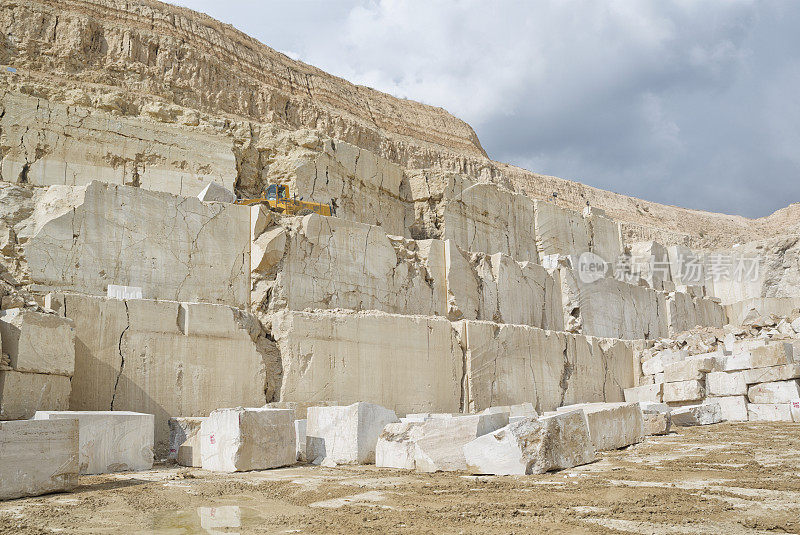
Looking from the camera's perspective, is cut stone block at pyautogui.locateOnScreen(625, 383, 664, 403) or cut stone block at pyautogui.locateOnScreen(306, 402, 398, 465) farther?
cut stone block at pyautogui.locateOnScreen(625, 383, 664, 403)

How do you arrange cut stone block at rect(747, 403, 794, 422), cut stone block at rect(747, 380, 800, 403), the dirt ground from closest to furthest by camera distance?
the dirt ground, cut stone block at rect(747, 403, 794, 422), cut stone block at rect(747, 380, 800, 403)

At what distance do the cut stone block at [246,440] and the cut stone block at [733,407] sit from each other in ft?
27.8

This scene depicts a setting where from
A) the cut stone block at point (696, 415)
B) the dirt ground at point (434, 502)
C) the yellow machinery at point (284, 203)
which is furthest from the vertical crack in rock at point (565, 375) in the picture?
the dirt ground at point (434, 502)

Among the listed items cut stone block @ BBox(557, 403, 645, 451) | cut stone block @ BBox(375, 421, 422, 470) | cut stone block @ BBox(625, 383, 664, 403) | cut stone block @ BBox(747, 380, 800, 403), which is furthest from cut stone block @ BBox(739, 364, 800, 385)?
cut stone block @ BBox(375, 421, 422, 470)

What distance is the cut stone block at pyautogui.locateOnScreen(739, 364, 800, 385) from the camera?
410 inches

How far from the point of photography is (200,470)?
5832 mm

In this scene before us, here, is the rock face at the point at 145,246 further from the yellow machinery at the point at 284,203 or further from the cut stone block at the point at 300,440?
the cut stone block at the point at 300,440

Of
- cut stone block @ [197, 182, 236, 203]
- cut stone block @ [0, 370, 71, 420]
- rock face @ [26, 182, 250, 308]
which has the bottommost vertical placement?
cut stone block @ [0, 370, 71, 420]

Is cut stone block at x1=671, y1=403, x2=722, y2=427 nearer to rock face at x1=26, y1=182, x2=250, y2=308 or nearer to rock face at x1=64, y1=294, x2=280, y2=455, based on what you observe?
rock face at x1=64, y1=294, x2=280, y2=455

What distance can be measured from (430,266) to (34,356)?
715cm

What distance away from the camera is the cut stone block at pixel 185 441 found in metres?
6.21

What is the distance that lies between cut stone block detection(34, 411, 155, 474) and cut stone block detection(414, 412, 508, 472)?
2535mm

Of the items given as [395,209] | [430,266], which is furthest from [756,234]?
[430,266]

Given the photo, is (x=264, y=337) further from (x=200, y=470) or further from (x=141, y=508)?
(x=141, y=508)
